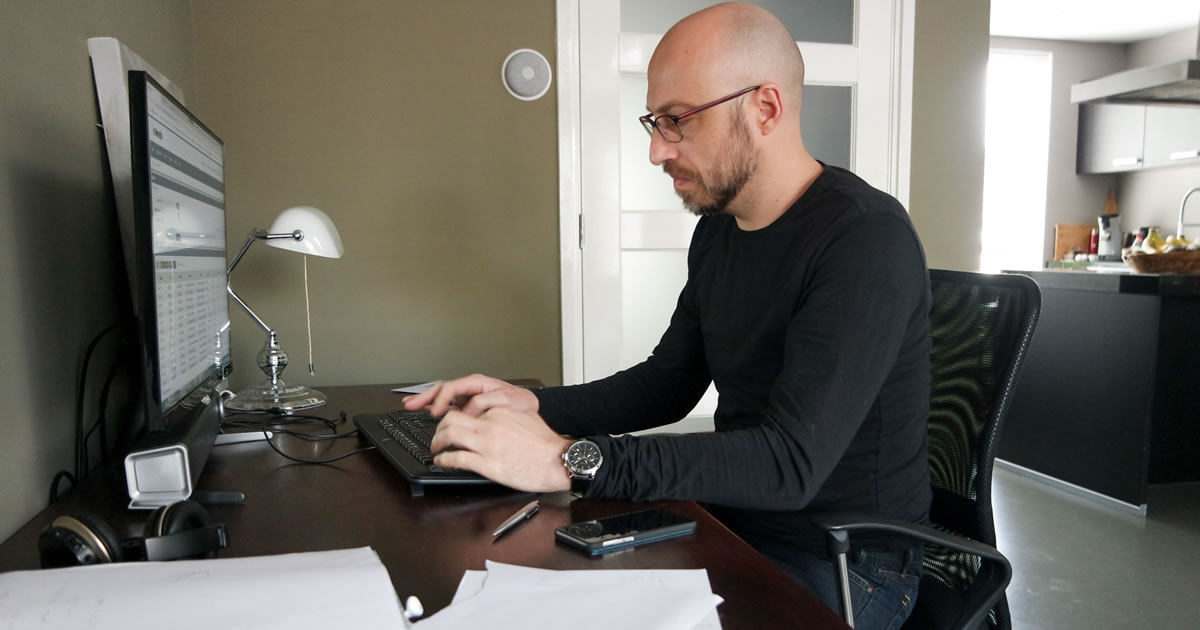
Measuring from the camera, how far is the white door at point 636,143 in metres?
2.56

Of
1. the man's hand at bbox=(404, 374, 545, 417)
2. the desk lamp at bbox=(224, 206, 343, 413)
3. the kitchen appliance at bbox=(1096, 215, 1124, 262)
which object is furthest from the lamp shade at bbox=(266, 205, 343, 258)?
the kitchen appliance at bbox=(1096, 215, 1124, 262)

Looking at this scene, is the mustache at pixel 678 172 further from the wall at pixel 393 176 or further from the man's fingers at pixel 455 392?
the wall at pixel 393 176

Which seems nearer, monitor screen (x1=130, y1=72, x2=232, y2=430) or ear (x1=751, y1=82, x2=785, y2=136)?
monitor screen (x1=130, y1=72, x2=232, y2=430)

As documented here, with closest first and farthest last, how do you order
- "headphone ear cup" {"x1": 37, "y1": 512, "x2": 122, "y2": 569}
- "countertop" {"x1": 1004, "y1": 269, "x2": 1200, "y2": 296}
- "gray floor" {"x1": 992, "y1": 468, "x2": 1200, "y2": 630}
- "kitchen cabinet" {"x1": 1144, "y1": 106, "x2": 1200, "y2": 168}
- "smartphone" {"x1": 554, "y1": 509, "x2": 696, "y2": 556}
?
"headphone ear cup" {"x1": 37, "y1": 512, "x2": 122, "y2": 569} < "smartphone" {"x1": 554, "y1": 509, "x2": 696, "y2": 556} < "gray floor" {"x1": 992, "y1": 468, "x2": 1200, "y2": 630} < "countertop" {"x1": 1004, "y1": 269, "x2": 1200, "y2": 296} < "kitchen cabinet" {"x1": 1144, "y1": 106, "x2": 1200, "y2": 168}

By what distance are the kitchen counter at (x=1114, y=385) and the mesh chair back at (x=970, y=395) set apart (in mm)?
2134

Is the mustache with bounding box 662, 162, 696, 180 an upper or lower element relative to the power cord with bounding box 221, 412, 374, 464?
upper

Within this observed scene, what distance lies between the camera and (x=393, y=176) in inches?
95.3

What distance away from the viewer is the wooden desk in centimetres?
72

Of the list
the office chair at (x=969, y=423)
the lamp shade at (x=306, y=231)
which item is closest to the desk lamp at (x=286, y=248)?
the lamp shade at (x=306, y=231)

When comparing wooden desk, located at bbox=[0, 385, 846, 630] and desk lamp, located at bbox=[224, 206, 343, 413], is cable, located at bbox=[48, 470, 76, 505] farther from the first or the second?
desk lamp, located at bbox=[224, 206, 343, 413]

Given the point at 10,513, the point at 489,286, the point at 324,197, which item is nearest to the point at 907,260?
the point at 10,513

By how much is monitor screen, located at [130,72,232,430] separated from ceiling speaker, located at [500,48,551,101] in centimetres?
117

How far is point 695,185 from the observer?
1.27 meters

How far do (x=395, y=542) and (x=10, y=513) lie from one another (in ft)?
1.56
